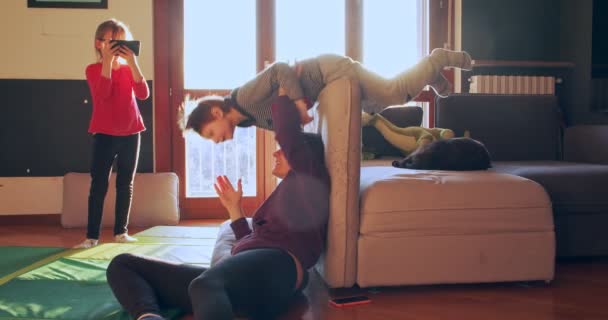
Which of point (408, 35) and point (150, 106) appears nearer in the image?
point (150, 106)

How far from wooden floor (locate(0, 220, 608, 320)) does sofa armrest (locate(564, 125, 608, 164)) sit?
0.83 m

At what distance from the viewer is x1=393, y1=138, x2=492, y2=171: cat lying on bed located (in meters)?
2.38

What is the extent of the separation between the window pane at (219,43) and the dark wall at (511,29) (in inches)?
67.2

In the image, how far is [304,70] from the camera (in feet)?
6.84

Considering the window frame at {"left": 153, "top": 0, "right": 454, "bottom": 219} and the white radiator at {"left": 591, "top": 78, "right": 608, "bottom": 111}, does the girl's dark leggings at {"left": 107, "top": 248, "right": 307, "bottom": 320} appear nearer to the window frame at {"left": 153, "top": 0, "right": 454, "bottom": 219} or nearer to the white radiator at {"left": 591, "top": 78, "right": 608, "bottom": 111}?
the window frame at {"left": 153, "top": 0, "right": 454, "bottom": 219}

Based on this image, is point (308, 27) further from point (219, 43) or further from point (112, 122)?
point (112, 122)

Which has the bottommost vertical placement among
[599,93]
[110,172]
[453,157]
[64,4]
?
[110,172]

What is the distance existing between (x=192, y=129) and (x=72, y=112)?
86.6 inches

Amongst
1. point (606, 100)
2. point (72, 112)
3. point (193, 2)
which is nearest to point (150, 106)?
point (72, 112)

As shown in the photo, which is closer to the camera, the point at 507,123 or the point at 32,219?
the point at 507,123

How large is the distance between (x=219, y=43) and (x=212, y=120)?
2.24 meters

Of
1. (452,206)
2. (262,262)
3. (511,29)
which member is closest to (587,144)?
(452,206)

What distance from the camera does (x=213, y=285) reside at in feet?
4.39

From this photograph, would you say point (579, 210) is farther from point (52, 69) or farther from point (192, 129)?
point (52, 69)
